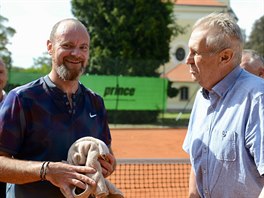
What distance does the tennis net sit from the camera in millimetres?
7645

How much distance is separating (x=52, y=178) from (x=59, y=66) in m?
0.67

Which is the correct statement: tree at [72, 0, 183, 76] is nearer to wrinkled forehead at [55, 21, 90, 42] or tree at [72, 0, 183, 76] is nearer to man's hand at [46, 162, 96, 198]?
wrinkled forehead at [55, 21, 90, 42]

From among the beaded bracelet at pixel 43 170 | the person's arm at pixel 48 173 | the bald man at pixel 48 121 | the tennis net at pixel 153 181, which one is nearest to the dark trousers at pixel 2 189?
the bald man at pixel 48 121

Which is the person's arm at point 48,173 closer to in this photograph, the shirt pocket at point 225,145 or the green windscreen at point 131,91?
the shirt pocket at point 225,145

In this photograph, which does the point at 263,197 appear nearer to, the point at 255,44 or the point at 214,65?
the point at 214,65

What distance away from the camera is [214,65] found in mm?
A: 2406

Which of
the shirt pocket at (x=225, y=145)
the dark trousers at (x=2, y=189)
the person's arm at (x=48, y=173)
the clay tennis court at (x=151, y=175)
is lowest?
the clay tennis court at (x=151, y=175)

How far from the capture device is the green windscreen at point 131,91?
918 inches

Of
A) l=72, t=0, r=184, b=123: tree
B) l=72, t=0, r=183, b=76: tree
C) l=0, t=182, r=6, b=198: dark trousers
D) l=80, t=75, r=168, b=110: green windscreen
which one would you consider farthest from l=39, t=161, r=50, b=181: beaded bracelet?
l=72, t=0, r=183, b=76: tree

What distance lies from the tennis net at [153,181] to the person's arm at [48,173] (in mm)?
4576

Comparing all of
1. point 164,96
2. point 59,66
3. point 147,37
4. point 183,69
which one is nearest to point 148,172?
point 59,66

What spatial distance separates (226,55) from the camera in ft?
7.78

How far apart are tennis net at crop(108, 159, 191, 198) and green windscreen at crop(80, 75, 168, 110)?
13.7 meters

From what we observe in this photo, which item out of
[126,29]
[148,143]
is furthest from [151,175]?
[126,29]
